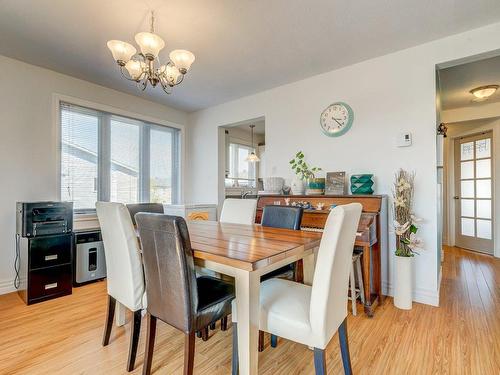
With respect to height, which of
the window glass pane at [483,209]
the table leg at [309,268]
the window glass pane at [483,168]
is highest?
the window glass pane at [483,168]

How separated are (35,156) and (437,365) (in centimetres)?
430

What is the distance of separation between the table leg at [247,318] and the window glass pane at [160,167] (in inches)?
135

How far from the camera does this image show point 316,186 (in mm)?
3031

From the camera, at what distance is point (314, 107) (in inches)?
130

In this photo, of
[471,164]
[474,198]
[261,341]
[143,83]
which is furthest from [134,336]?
[471,164]

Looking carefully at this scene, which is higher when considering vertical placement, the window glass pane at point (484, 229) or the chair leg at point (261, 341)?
the window glass pane at point (484, 229)

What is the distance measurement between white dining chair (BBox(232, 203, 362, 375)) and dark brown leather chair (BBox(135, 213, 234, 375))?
0.54ft

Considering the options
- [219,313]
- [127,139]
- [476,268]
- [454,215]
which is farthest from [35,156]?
[454,215]

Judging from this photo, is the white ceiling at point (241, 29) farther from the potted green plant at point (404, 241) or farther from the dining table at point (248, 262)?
the dining table at point (248, 262)

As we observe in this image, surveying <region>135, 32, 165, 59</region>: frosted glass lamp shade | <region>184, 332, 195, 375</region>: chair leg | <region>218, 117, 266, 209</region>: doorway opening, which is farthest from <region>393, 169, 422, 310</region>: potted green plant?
<region>218, 117, 266, 209</region>: doorway opening

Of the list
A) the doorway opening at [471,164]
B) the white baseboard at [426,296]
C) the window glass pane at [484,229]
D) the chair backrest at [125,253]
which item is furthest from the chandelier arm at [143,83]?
the window glass pane at [484,229]

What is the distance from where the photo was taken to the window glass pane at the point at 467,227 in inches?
184

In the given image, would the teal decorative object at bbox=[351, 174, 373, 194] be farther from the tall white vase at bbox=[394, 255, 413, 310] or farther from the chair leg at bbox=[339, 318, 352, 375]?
the chair leg at bbox=[339, 318, 352, 375]

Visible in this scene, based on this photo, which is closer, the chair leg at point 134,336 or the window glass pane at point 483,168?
the chair leg at point 134,336
